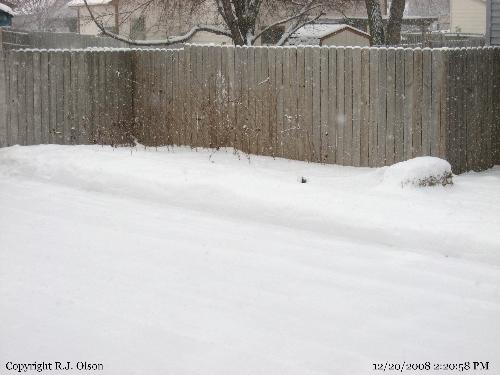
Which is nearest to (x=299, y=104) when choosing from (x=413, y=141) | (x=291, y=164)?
(x=291, y=164)

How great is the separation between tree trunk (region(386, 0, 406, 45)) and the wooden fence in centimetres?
956

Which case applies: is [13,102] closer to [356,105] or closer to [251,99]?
[251,99]

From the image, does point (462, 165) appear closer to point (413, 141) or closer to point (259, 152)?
point (413, 141)

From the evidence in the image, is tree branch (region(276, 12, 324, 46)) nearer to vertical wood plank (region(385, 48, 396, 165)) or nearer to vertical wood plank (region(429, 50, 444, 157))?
vertical wood plank (region(385, 48, 396, 165))

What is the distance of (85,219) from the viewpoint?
9391 mm

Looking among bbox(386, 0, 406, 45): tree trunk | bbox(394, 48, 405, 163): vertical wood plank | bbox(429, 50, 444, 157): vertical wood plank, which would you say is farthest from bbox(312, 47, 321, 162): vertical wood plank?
bbox(386, 0, 406, 45): tree trunk

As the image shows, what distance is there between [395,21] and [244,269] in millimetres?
16475

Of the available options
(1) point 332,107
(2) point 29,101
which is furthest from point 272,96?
(2) point 29,101

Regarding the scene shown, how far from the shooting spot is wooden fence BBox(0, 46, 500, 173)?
11695mm

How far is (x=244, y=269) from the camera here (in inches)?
286

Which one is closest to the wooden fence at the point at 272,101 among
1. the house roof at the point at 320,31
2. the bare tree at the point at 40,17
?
the house roof at the point at 320,31

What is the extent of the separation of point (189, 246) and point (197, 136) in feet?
20.6

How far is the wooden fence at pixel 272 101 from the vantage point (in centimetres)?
1170

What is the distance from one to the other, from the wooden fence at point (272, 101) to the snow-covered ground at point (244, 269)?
0.79 metres
